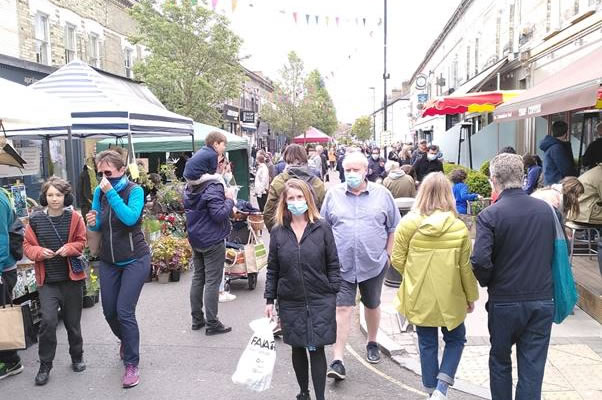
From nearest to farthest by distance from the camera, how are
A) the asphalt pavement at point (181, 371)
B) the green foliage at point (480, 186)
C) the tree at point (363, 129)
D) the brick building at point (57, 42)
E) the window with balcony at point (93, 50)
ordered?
1. the asphalt pavement at point (181, 371)
2. the green foliage at point (480, 186)
3. the brick building at point (57, 42)
4. the window with balcony at point (93, 50)
5. the tree at point (363, 129)

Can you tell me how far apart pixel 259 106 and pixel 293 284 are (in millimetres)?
56421

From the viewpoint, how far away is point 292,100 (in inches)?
1998

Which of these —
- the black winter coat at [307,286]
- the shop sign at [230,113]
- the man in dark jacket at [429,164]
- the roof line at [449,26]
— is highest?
the roof line at [449,26]

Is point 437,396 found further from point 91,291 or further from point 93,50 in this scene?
point 93,50

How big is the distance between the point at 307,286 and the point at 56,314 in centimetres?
236

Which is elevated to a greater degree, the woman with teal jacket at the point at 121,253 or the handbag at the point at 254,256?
the woman with teal jacket at the point at 121,253

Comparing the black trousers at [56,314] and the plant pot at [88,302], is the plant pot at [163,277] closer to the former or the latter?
the plant pot at [88,302]

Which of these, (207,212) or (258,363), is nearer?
(258,363)

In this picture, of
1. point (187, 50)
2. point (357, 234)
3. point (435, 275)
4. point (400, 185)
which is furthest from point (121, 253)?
point (187, 50)

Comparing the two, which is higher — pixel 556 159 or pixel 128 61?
pixel 128 61

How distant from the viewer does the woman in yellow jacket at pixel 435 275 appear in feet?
12.8

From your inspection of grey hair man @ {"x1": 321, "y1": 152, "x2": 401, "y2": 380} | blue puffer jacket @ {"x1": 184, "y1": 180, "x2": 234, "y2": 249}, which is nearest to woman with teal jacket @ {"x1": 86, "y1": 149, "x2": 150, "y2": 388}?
blue puffer jacket @ {"x1": 184, "y1": 180, "x2": 234, "y2": 249}

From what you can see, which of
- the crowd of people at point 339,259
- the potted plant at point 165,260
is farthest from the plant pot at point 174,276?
the crowd of people at point 339,259

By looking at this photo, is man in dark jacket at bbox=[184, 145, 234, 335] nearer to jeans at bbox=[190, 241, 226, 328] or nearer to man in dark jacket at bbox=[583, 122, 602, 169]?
jeans at bbox=[190, 241, 226, 328]
